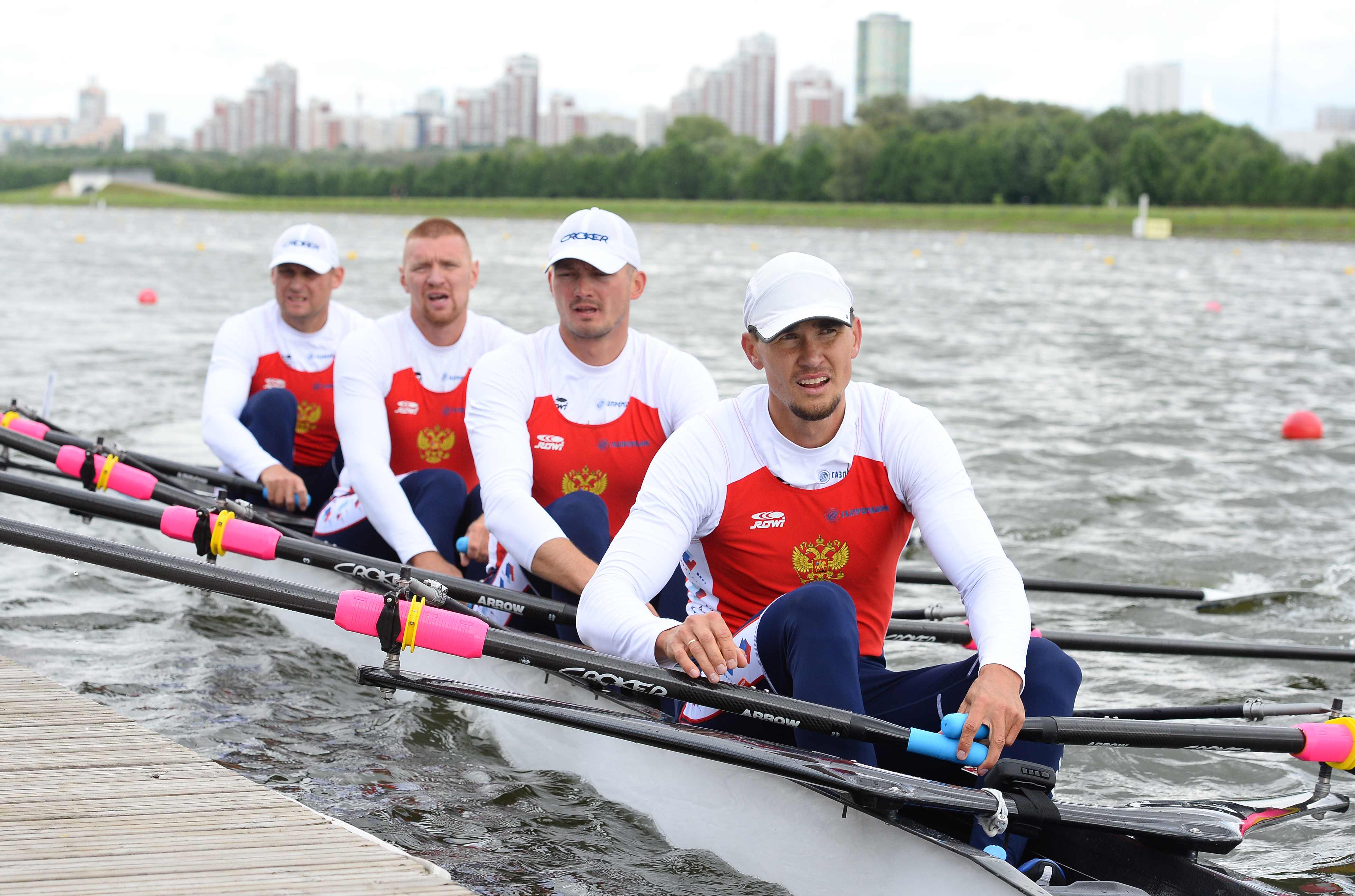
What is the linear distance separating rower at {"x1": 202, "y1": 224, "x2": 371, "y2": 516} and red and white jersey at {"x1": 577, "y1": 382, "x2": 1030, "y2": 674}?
3088mm

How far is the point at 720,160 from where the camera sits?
310 ft

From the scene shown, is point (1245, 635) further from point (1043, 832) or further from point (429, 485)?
point (429, 485)

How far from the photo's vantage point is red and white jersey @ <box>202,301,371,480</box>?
20.4 feet

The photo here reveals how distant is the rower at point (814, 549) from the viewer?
307cm

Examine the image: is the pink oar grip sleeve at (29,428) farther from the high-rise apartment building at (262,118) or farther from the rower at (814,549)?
the high-rise apartment building at (262,118)

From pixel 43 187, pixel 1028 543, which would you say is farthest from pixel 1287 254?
pixel 43 187

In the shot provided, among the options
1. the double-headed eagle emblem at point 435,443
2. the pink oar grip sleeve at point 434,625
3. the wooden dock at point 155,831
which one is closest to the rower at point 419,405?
the double-headed eagle emblem at point 435,443

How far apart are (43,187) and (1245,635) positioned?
117679mm

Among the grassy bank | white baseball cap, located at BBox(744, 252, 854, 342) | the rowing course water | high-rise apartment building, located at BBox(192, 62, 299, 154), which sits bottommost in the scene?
the rowing course water

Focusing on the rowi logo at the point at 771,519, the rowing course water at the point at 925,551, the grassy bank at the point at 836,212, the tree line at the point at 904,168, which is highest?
the tree line at the point at 904,168

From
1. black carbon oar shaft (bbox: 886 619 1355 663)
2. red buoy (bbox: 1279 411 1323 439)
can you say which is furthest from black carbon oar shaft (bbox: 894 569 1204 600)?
red buoy (bbox: 1279 411 1323 439)

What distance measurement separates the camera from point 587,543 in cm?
416

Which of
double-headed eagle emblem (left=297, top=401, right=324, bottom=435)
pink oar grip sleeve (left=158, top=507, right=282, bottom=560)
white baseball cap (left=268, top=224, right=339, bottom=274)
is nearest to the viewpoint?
pink oar grip sleeve (left=158, top=507, right=282, bottom=560)

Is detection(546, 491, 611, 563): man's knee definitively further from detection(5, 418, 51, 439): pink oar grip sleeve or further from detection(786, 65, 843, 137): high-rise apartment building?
detection(786, 65, 843, 137): high-rise apartment building
